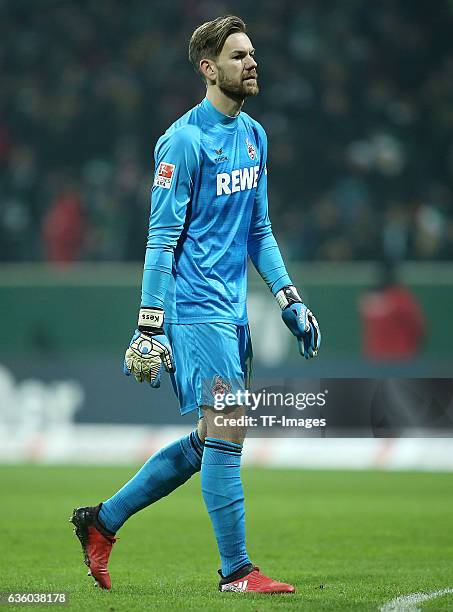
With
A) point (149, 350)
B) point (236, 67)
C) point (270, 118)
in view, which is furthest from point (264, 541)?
point (270, 118)

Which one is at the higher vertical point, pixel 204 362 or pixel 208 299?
pixel 208 299

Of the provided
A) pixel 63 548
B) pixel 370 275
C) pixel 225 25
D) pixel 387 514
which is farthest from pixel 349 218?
pixel 225 25

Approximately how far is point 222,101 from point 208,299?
0.81 metres

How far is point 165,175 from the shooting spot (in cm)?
491

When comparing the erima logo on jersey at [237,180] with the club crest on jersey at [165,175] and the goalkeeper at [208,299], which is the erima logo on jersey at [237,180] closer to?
the goalkeeper at [208,299]

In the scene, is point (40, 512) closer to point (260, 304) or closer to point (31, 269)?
point (260, 304)

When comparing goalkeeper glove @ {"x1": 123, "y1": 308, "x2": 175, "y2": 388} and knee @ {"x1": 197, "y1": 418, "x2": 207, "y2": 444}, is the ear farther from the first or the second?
knee @ {"x1": 197, "y1": 418, "x2": 207, "y2": 444}

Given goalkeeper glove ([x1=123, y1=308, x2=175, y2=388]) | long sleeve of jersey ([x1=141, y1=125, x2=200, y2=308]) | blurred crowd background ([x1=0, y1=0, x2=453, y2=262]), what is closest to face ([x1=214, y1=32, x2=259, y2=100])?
long sleeve of jersey ([x1=141, y1=125, x2=200, y2=308])

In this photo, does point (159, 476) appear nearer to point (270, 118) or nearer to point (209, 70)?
point (209, 70)

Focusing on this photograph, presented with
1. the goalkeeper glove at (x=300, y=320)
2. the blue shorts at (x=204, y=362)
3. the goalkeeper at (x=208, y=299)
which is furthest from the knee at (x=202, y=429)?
the goalkeeper glove at (x=300, y=320)

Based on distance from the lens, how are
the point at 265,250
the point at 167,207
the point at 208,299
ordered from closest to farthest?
the point at 167,207 → the point at 208,299 → the point at 265,250

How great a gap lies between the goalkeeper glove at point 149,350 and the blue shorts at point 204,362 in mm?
141

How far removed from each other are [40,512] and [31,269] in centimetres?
615

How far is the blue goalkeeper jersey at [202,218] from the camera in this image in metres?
4.90
